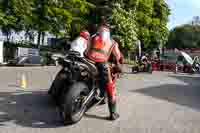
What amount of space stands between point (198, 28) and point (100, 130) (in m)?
107

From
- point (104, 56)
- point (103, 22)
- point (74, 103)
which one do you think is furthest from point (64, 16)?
point (74, 103)

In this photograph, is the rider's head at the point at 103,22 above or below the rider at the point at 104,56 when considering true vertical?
above

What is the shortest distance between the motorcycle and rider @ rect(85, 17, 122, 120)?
0.15 metres

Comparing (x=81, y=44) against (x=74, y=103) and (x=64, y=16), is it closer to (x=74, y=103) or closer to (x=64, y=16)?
(x=74, y=103)

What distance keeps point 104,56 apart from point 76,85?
0.91 m

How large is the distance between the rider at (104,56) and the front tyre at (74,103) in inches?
18.3

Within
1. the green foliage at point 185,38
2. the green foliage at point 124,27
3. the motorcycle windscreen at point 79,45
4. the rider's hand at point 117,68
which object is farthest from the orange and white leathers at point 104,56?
the green foliage at point 185,38

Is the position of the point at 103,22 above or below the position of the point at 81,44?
above

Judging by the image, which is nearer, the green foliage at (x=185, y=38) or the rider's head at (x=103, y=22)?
the rider's head at (x=103, y=22)

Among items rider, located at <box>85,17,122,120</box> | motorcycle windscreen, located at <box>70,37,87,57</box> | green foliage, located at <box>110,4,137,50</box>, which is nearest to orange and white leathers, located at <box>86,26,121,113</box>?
rider, located at <box>85,17,122,120</box>

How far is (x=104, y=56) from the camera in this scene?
7.87 meters

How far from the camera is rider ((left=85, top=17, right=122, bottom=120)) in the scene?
25.3 feet

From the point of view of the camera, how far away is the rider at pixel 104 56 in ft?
25.3

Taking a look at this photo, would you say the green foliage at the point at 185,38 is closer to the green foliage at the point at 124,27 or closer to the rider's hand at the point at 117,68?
the green foliage at the point at 124,27
